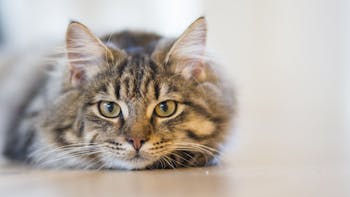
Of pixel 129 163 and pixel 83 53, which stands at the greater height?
pixel 83 53

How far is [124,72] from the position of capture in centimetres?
145

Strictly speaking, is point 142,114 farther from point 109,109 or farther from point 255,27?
point 255,27

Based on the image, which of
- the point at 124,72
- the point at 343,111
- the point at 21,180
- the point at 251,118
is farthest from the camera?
the point at 343,111

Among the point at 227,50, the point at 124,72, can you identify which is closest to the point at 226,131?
the point at 124,72

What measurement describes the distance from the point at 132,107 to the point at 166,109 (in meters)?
0.10

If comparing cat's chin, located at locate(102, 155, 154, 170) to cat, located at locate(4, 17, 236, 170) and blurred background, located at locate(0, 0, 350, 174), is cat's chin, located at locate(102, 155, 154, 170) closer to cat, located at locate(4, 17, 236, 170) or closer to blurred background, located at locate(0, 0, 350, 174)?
cat, located at locate(4, 17, 236, 170)

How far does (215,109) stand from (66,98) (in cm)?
42

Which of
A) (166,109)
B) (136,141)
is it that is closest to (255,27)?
(166,109)

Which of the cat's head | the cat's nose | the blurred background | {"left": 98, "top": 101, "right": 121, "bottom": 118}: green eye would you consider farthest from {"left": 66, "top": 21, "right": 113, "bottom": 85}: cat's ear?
the blurred background

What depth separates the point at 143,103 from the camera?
1392 mm

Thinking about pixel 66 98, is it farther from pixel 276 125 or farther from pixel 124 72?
pixel 276 125

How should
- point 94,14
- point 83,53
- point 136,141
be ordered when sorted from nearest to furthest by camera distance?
1. point 136,141
2. point 83,53
3. point 94,14

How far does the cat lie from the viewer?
1396 millimetres

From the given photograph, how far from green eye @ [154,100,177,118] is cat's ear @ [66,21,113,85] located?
0.20 m
